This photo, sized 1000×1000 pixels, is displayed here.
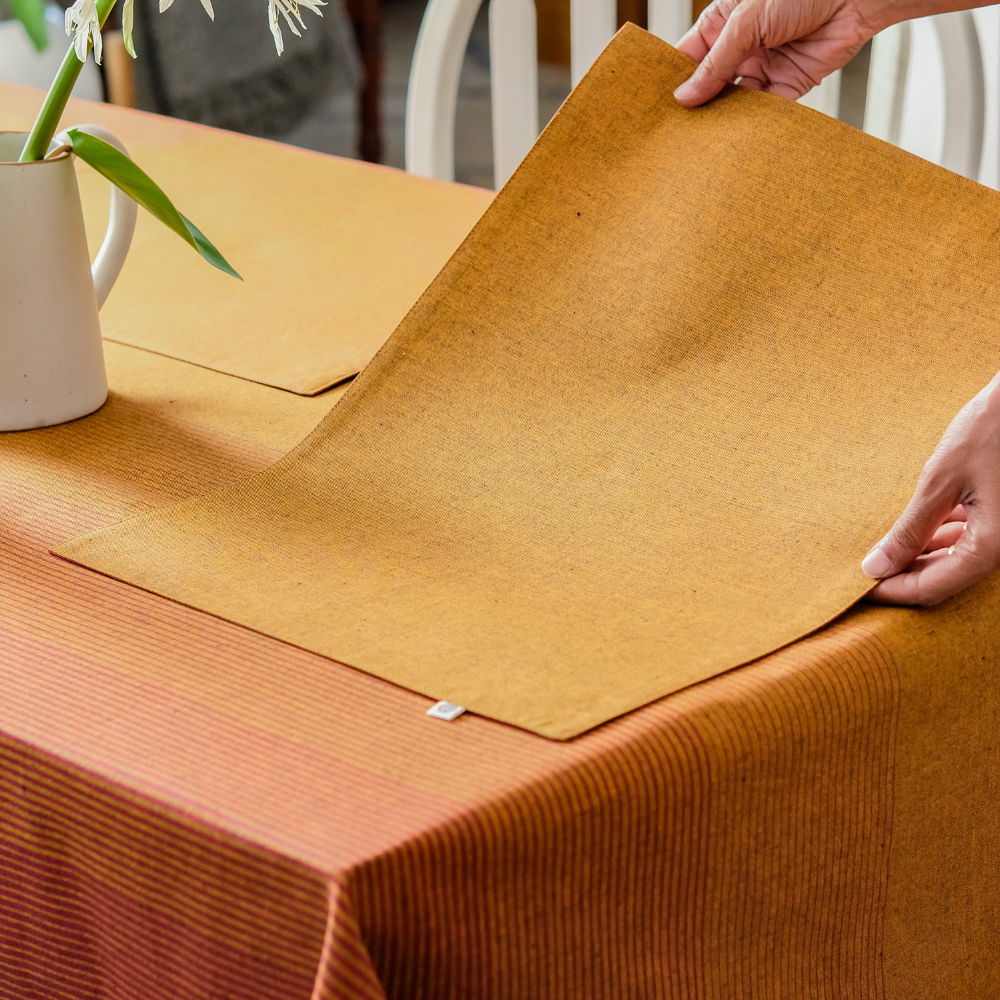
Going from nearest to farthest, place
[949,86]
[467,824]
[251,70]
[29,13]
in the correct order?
[467,824] → [29,13] → [949,86] → [251,70]

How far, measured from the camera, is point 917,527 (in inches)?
19.6

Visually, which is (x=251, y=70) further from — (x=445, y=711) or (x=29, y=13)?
(x=445, y=711)

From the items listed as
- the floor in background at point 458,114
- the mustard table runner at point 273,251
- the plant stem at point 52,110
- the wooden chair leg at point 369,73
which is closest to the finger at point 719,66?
the mustard table runner at point 273,251

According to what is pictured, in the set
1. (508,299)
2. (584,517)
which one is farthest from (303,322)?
(584,517)

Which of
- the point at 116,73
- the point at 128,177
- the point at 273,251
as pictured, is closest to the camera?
the point at 128,177

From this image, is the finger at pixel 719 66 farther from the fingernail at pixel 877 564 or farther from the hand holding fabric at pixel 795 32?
the fingernail at pixel 877 564

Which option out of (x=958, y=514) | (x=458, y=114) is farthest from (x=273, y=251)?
(x=458, y=114)

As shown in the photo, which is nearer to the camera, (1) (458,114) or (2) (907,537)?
(2) (907,537)

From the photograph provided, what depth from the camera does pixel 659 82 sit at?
75cm

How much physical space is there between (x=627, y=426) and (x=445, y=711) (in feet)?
0.78

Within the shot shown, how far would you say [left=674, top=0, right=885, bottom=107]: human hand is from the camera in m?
0.74

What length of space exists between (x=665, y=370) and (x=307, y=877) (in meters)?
0.37

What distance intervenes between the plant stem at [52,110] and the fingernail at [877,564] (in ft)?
1.36

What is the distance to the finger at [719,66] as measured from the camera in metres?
0.73
